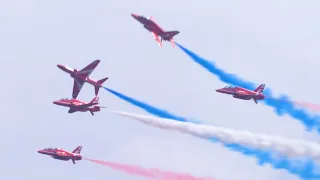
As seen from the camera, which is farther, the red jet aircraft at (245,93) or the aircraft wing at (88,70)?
the aircraft wing at (88,70)

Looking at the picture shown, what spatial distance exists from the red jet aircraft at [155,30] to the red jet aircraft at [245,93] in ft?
51.8

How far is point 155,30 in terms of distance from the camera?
153m

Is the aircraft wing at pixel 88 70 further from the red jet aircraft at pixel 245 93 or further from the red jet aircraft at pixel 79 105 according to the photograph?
the red jet aircraft at pixel 245 93

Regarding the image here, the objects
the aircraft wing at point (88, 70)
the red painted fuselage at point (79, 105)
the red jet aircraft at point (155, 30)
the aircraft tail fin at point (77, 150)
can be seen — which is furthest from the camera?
the aircraft tail fin at point (77, 150)

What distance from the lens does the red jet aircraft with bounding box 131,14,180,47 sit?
15150 centimetres

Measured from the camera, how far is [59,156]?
174 m

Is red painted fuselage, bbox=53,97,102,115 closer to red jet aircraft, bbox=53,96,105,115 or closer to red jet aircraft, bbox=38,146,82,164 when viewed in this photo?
red jet aircraft, bbox=53,96,105,115

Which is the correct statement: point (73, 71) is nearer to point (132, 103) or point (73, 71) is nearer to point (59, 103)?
point (59, 103)

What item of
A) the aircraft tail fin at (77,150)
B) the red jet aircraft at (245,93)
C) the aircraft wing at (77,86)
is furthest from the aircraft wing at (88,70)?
the red jet aircraft at (245,93)

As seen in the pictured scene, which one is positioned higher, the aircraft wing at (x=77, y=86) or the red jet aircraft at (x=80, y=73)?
the red jet aircraft at (x=80, y=73)

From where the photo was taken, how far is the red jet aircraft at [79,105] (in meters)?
166

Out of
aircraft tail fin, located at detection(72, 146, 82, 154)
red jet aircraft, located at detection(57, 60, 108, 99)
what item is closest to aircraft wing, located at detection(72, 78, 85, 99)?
red jet aircraft, located at detection(57, 60, 108, 99)

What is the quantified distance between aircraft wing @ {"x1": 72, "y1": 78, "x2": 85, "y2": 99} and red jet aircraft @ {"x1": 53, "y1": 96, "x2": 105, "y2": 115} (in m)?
1.18

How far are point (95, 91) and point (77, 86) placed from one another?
20.7 ft
